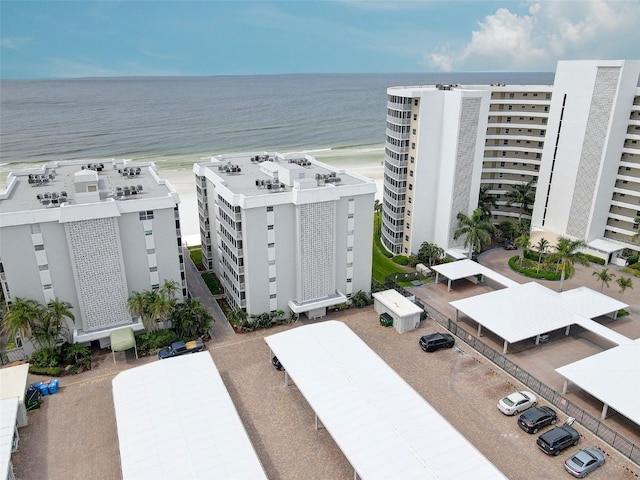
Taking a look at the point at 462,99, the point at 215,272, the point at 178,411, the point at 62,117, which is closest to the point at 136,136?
the point at 62,117

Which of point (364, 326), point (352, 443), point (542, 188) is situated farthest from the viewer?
point (542, 188)

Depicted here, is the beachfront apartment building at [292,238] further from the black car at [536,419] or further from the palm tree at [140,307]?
the black car at [536,419]

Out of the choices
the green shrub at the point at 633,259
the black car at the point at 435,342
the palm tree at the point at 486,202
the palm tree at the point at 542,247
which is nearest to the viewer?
the black car at the point at 435,342

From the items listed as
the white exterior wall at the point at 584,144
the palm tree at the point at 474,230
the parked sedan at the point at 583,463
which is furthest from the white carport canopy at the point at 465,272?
the parked sedan at the point at 583,463

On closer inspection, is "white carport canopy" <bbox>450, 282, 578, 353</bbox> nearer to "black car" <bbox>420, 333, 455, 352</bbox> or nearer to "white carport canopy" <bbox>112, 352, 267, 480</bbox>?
"black car" <bbox>420, 333, 455, 352</bbox>

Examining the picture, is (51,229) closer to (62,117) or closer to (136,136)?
(136,136)

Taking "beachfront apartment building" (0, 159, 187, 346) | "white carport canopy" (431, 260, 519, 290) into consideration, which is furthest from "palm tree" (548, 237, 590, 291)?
"beachfront apartment building" (0, 159, 187, 346)
